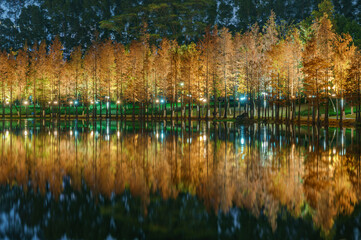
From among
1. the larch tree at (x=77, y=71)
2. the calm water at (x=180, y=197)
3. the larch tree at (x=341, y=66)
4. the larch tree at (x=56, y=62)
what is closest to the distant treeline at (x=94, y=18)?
the larch tree at (x=77, y=71)

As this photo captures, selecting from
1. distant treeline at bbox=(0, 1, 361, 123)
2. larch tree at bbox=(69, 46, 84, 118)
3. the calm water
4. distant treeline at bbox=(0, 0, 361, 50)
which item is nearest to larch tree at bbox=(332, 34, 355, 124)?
distant treeline at bbox=(0, 1, 361, 123)

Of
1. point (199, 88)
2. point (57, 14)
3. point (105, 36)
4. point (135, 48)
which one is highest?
point (57, 14)

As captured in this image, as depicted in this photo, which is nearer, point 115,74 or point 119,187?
point 119,187

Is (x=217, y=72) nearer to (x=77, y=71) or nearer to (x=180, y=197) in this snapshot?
(x=77, y=71)

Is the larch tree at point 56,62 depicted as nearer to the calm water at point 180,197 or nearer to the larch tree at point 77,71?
the larch tree at point 77,71

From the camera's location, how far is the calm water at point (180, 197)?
23.3 feet

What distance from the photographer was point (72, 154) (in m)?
17.5

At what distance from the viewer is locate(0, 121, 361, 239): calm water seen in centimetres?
710

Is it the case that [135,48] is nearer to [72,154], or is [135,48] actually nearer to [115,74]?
[115,74]

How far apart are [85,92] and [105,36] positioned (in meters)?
47.4

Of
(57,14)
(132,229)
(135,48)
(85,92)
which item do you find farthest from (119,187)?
(57,14)

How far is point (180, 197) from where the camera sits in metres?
9.30

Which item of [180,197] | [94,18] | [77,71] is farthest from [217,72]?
[94,18]

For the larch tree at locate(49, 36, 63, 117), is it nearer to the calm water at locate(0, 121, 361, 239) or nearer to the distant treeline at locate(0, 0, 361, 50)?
the distant treeline at locate(0, 0, 361, 50)
